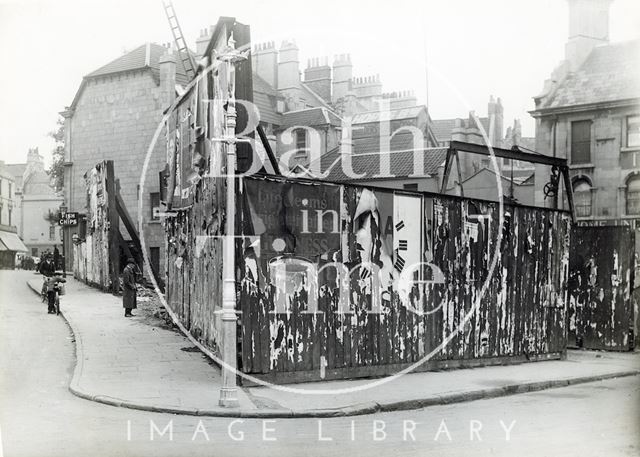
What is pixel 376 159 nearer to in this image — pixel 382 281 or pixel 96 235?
pixel 96 235

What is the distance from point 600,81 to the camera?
19.9 meters

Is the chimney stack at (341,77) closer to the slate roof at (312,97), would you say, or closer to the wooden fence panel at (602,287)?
the slate roof at (312,97)

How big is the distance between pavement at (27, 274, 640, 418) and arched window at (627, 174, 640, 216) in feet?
11.5

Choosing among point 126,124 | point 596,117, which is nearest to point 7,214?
point 126,124

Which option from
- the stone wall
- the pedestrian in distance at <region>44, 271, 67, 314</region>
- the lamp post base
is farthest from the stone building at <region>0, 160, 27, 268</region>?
the pedestrian in distance at <region>44, 271, 67, 314</region>

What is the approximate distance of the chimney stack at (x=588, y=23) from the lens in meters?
10.1

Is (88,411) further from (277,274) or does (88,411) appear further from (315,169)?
(315,169)

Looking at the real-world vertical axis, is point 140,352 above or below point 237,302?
below

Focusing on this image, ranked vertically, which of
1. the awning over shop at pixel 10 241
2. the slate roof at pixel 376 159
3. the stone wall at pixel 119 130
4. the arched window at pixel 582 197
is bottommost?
the awning over shop at pixel 10 241

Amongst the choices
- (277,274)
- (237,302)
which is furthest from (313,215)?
(237,302)

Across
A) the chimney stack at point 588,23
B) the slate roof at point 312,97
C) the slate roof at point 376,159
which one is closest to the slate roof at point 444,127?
the slate roof at point 376,159

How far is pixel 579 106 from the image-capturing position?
24.9 metres

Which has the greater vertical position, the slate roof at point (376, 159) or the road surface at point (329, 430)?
the slate roof at point (376, 159)

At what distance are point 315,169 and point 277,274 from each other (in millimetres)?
39167
